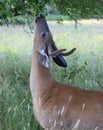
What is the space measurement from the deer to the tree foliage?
1.76m

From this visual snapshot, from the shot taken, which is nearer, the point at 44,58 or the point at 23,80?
the point at 44,58

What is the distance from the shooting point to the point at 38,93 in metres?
4.95

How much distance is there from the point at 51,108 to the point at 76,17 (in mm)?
3513

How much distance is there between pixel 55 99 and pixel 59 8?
10.3 ft

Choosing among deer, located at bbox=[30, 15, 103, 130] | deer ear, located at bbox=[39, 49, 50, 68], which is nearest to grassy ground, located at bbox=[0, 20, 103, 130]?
deer, located at bbox=[30, 15, 103, 130]

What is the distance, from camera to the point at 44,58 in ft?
16.0

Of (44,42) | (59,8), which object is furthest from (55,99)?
(59,8)

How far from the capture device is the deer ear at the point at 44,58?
4844 millimetres

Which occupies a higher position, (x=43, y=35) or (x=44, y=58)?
(x=43, y=35)

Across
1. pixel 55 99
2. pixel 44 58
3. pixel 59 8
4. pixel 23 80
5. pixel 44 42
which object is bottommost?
pixel 23 80

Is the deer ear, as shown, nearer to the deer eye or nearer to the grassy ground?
the deer eye

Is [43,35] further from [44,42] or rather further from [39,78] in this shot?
[39,78]

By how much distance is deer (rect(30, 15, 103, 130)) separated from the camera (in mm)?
4656

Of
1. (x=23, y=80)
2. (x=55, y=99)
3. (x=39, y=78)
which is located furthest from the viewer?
(x=23, y=80)
